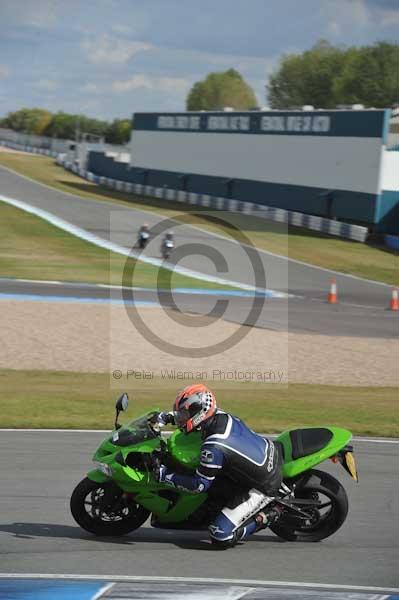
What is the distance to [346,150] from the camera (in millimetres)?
52688

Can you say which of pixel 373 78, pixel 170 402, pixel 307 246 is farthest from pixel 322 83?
pixel 170 402

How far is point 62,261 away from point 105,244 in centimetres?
565

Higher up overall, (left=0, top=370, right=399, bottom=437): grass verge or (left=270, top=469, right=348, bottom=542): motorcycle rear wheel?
(left=270, top=469, right=348, bottom=542): motorcycle rear wheel

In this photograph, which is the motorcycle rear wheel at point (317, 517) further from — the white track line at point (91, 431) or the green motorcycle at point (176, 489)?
the white track line at point (91, 431)

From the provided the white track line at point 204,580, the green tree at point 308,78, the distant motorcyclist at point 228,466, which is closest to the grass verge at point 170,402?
the distant motorcyclist at point 228,466

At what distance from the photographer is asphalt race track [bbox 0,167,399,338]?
27.0 m

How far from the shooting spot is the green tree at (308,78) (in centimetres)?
16125

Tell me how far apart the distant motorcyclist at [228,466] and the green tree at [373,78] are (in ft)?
456

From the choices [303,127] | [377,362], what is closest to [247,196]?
[303,127]

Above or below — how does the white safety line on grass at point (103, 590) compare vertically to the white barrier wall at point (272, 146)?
below

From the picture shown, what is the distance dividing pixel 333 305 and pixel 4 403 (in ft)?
59.2

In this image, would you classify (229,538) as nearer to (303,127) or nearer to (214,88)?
(303,127)

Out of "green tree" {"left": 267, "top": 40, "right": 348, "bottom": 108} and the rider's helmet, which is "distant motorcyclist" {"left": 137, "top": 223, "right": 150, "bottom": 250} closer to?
the rider's helmet

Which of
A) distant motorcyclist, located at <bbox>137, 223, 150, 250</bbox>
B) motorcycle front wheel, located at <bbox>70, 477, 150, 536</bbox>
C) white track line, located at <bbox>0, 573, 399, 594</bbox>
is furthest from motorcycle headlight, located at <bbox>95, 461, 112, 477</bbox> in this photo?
distant motorcyclist, located at <bbox>137, 223, 150, 250</bbox>
